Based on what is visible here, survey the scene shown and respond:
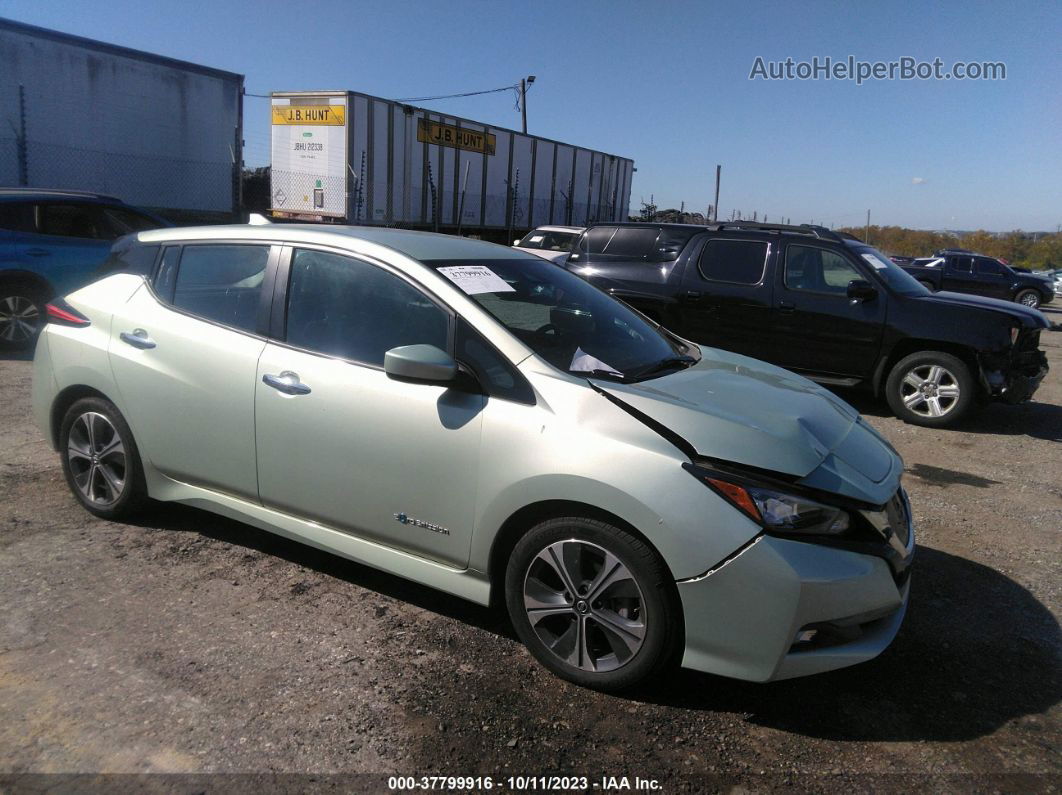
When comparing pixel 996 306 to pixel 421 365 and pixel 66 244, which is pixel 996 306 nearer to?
pixel 421 365

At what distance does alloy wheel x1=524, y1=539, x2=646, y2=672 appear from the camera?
8.80 ft

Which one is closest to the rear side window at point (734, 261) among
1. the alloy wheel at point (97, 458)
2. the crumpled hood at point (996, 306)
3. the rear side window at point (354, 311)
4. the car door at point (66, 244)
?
the crumpled hood at point (996, 306)

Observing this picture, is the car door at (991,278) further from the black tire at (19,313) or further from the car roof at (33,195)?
the black tire at (19,313)

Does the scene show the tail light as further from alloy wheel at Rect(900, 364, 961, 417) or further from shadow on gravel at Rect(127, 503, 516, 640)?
alloy wheel at Rect(900, 364, 961, 417)

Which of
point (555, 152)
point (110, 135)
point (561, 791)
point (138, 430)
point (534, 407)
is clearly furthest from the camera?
point (555, 152)

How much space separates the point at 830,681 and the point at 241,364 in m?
2.80

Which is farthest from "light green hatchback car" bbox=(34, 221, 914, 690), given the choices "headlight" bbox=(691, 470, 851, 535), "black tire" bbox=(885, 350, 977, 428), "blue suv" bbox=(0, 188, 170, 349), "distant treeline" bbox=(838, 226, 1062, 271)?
"distant treeline" bbox=(838, 226, 1062, 271)

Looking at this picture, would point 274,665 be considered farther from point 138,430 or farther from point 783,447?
point 783,447

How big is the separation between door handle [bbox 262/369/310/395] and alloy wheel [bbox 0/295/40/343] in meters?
6.76

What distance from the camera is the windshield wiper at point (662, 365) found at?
11.0ft

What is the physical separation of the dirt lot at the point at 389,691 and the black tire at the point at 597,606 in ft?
0.42

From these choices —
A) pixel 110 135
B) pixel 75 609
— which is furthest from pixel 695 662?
pixel 110 135

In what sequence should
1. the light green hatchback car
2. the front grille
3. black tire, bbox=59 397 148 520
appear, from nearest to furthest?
the light green hatchback car
the front grille
black tire, bbox=59 397 148 520

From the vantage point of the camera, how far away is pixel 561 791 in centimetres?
235
